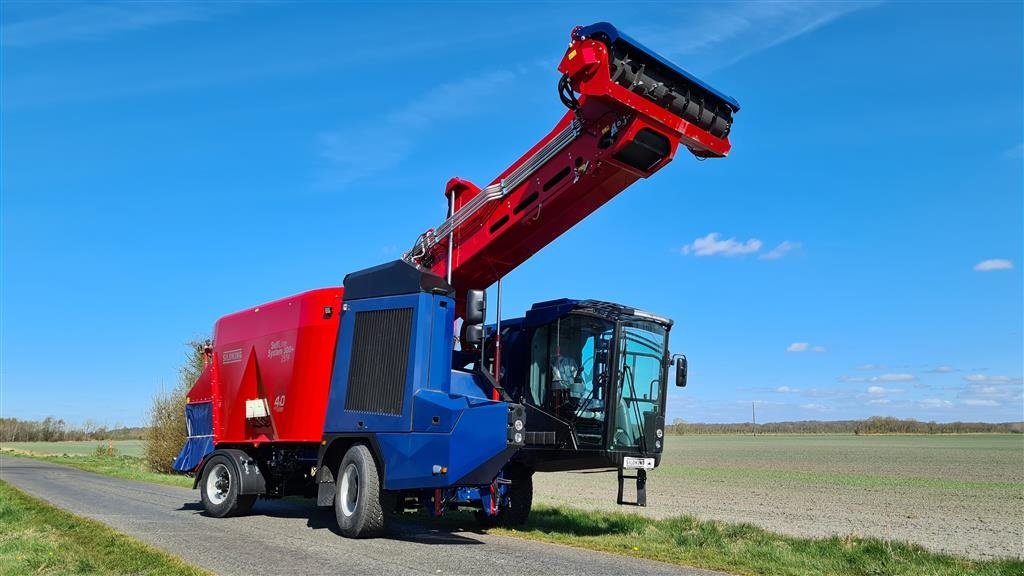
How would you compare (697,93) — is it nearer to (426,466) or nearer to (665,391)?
(665,391)

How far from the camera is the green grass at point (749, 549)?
8.44 metres

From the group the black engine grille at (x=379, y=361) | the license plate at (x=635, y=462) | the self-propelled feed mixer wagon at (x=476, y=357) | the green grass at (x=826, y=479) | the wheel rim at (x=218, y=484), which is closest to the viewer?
the self-propelled feed mixer wagon at (x=476, y=357)

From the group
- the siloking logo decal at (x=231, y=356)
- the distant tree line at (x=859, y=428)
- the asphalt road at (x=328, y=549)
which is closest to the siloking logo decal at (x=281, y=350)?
the siloking logo decal at (x=231, y=356)

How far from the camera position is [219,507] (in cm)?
1345

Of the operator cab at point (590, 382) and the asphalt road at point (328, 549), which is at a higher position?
the operator cab at point (590, 382)

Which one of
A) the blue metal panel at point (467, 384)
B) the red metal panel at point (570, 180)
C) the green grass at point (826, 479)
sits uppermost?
the red metal panel at point (570, 180)

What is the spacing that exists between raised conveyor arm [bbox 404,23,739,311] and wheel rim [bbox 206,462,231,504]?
552 cm

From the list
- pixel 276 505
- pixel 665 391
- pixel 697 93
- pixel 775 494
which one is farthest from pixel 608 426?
pixel 775 494

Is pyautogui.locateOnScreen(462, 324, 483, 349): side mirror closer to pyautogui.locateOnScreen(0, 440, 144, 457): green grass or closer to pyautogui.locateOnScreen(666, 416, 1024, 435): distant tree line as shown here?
pyautogui.locateOnScreen(0, 440, 144, 457): green grass

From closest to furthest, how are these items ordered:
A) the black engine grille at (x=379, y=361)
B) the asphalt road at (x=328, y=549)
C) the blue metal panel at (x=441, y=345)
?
1. the asphalt road at (x=328, y=549)
2. the blue metal panel at (x=441, y=345)
3. the black engine grille at (x=379, y=361)

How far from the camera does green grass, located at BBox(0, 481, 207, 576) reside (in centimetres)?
782

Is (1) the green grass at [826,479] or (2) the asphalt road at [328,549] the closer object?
(2) the asphalt road at [328,549]

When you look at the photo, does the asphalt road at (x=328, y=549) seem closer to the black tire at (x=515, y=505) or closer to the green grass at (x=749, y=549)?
the green grass at (x=749, y=549)

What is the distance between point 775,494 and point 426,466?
59.2 feet
